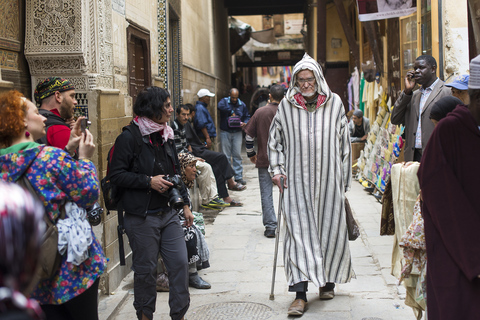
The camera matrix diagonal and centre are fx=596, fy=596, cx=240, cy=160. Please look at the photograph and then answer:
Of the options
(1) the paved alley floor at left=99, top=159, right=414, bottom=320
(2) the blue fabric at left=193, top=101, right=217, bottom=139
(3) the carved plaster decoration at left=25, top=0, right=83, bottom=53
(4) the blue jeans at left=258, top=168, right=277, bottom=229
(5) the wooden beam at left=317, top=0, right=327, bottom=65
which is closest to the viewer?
(1) the paved alley floor at left=99, top=159, right=414, bottom=320

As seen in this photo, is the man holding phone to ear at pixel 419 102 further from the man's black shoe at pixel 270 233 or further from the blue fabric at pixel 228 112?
the blue fabric at pixel 228 112

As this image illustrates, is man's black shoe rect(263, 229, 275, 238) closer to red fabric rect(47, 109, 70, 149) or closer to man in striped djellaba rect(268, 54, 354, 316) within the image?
man in striped djellaba rect(268, 54, 354, 316)

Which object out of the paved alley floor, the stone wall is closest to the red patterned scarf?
the paved alley floor

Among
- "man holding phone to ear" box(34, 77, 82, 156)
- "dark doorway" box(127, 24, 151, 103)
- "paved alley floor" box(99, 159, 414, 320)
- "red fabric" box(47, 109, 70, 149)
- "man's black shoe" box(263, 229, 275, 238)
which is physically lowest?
"paved alley floor" box(99, 159, 414, 320)

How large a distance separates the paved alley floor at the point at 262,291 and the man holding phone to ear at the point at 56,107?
1.66 metres

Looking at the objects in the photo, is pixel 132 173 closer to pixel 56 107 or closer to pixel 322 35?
pixel 56 107

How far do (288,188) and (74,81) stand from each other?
1958 mm

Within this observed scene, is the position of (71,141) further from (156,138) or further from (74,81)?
(74,81)

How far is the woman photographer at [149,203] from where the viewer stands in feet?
12.6

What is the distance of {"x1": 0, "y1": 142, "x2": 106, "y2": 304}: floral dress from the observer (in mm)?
2580

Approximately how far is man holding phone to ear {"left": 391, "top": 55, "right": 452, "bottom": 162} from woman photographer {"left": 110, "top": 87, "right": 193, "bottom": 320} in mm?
2565

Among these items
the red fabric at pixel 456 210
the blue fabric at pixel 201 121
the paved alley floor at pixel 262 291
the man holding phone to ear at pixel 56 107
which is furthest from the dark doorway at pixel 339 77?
the red fabric at pixel 456 210

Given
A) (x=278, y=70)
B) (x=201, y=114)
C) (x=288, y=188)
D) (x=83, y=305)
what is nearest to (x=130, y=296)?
(x=288, y=188)

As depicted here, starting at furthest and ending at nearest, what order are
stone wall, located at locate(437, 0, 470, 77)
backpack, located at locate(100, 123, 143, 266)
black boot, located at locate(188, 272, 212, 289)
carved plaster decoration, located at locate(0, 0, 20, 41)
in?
stone wall, located at locate(437, 0, 470, 77) < black boot, located at locate(188, 272, 212, 289) < carved plaster decoration, located at locate(0, 0, 20, 41) < backpack, located at locate(100, 123, 143, 266)
